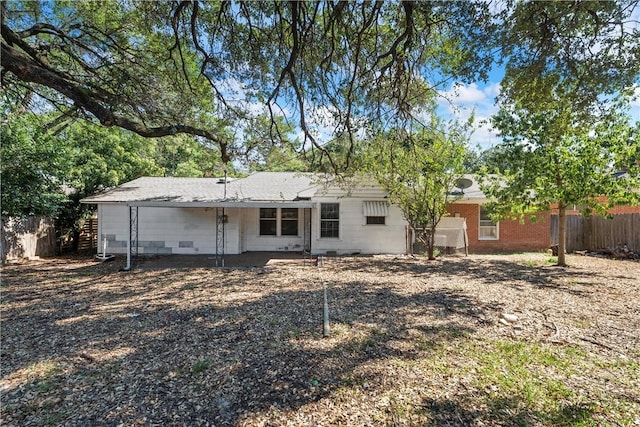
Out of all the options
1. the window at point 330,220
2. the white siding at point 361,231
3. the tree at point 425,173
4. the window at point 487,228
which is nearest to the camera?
the tree at point 425,173

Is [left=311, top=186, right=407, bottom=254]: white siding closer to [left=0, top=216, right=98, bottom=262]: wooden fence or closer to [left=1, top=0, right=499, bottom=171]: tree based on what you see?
[left=1, top=0, right=499, bottom=171]: tree

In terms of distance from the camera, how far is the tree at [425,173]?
10.9 meters

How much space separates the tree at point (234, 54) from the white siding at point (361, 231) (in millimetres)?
4099

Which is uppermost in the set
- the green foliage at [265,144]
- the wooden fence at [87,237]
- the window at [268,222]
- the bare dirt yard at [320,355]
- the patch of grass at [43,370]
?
Answer: the green foliage at [265,144]

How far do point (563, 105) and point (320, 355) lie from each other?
23.2 ft

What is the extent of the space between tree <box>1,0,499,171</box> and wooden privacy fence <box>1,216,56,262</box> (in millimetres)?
4910

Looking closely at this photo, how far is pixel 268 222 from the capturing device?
14305mm

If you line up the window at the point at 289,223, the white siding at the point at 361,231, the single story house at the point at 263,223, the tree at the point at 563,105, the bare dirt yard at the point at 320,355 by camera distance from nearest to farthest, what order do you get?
the bare dirt yard at the point at 320,355
the tree at the point at 563,105
the single story house at the point at 263,223
the white siding at the point at 361,231
the window at the point at 289,223

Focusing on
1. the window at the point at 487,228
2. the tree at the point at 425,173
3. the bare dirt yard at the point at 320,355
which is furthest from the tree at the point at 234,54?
the window at the point at 487,228

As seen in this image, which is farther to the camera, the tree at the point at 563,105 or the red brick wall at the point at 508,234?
the red brick wall at the point at 508,234

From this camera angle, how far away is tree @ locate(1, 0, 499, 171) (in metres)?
5.80

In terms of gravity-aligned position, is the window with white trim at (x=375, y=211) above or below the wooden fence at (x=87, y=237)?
above

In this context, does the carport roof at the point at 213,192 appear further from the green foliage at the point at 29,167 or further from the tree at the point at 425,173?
the tree at the point at 425,173

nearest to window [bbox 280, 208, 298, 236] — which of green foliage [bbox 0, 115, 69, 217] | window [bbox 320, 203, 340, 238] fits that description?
window [bbox 320, 203, 340, 238]
